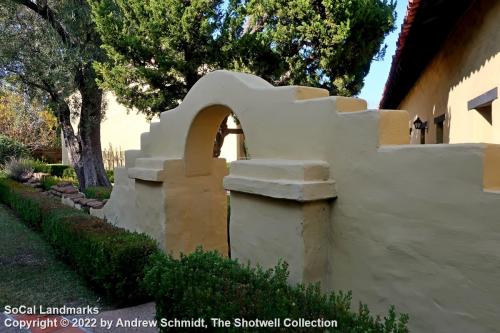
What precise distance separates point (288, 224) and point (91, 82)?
10634 mm

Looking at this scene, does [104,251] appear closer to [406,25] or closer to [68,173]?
[406,25]

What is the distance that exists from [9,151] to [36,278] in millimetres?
16257

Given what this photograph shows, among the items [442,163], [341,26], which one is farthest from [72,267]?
[341,26]

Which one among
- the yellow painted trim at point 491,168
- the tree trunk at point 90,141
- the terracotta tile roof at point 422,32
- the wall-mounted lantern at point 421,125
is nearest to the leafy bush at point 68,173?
the tree trunk at point 90,141

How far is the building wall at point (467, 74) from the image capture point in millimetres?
4543

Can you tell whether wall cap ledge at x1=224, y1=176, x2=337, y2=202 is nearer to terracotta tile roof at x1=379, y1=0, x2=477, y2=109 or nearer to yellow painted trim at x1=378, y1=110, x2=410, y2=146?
yellow painted trim at x1=378, y1=110, x2=410, y2=146

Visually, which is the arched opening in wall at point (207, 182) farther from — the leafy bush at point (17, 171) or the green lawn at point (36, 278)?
the leafy bush at point (17, 171)

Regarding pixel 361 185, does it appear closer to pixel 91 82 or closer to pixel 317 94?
pixel 317 94

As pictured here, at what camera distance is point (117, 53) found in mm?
10992

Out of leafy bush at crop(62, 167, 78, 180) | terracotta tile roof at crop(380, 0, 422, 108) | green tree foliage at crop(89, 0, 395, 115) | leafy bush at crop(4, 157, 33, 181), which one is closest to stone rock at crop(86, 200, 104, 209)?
green tree foliage at crop(89, 0, 395, 115)

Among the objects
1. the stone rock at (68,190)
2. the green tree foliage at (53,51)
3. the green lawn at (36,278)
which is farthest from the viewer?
the stone rock at (68,190)

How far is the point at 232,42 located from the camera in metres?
11.1

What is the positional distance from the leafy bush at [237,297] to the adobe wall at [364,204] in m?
0.30

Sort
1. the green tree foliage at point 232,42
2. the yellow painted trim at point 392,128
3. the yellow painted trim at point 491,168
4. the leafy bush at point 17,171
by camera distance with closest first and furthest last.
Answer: the yellow painted trim at point 491,168 < the yellow painted trim at point 392,128 < the green tree foliage at point 232,42 < the leafy bush at point 17,171
